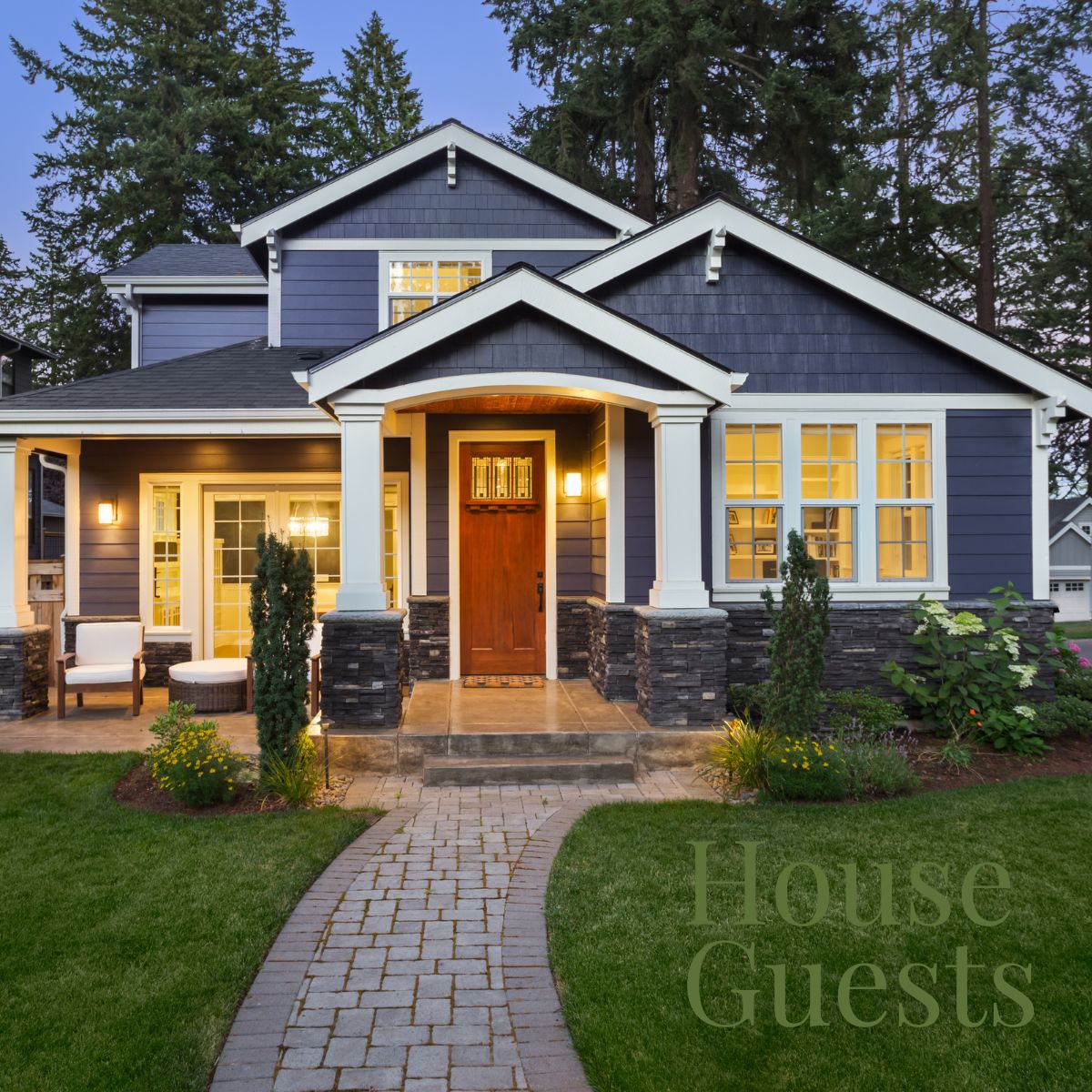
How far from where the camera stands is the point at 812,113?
1349 centimetres

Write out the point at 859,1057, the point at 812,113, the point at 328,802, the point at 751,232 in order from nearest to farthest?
the point at 859,1057, the point at 328,802, the point at 751,232, the point at 812,113

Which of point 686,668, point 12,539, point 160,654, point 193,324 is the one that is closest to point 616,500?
point 686,668

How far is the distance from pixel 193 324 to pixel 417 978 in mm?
10625

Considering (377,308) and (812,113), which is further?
(812,113)

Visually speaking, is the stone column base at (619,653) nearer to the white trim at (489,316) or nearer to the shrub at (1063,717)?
the white trim at (489,316)

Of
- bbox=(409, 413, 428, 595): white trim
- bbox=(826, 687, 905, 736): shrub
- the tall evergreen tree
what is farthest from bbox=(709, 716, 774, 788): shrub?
the tall evergreen tree

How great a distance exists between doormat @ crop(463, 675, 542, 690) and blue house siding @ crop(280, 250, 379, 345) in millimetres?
4233

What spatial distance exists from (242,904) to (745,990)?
2255 mm

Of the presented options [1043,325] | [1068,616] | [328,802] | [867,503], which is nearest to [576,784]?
[328,802]

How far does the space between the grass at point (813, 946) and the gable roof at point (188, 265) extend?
9.44 meters

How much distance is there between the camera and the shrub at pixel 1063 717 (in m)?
6.86

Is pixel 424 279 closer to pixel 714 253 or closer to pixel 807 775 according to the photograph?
pixel 714 253

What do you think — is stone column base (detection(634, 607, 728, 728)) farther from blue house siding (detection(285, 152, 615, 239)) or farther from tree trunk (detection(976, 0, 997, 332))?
tree trunk (detection(976, 0, 997, 332))

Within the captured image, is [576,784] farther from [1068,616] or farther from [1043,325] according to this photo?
[1068,616]
